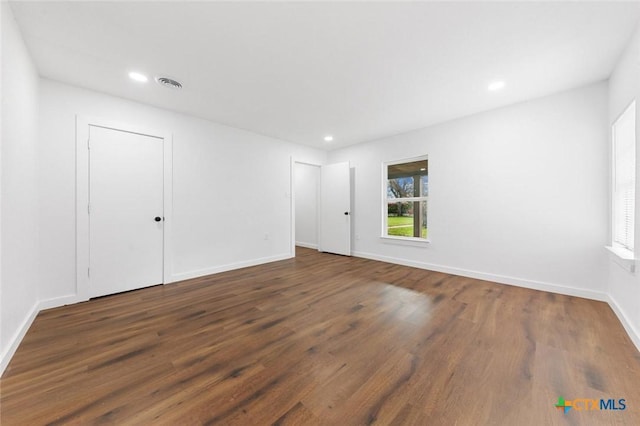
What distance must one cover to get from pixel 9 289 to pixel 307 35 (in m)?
3.00

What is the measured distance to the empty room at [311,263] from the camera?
143cm

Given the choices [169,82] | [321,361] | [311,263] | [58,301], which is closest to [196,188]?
[169,82]

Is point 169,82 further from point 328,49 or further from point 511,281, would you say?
point 511,281

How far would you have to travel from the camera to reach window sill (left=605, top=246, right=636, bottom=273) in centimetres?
191

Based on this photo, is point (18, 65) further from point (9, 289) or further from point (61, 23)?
point (9, 289)

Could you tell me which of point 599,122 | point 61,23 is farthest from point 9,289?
point 599,122

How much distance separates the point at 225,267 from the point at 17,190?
2.52 meters

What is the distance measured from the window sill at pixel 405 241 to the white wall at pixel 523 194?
0.20 feet

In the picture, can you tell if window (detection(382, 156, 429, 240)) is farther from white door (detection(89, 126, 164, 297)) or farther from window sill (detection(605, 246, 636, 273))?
white door (detection(89, 126, 164, 297))

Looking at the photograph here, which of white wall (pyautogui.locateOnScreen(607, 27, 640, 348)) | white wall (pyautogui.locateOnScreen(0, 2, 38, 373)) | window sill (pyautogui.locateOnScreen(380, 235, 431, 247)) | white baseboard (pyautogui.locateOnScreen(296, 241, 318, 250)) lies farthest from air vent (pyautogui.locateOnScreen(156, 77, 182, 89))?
white baseboard (pyautogui.locateOnScreen(296, 241, 318, 250))

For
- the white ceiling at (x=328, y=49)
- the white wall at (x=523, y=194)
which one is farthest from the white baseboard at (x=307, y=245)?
the white ceiling at (x=328, y=49)

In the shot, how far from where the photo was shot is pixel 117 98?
2.98 m

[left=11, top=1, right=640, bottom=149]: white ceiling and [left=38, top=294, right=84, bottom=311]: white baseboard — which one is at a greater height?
[left=11, top=1, right=640, bottom=149]: white ceiling

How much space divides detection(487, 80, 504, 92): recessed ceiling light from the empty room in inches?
1.4
